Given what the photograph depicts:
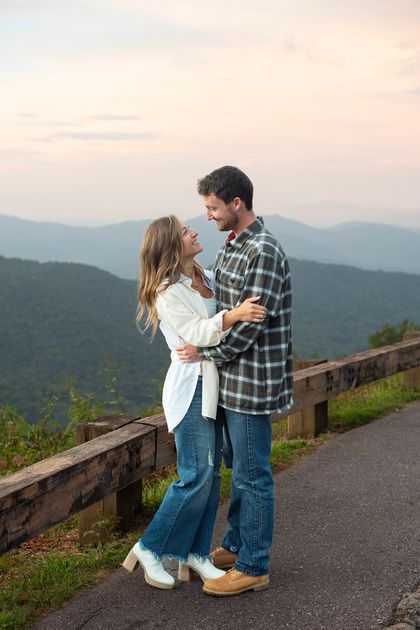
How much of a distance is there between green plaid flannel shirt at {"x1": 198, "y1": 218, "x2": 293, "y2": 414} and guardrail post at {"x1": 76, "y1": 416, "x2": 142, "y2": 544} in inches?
37.0

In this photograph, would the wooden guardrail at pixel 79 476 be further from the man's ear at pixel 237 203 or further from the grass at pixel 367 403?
the grass at pixel 367 403

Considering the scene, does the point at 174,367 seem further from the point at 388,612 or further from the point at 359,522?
the point at 359,522

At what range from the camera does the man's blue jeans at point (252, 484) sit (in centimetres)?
352

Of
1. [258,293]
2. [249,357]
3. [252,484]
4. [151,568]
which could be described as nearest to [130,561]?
[151,568]

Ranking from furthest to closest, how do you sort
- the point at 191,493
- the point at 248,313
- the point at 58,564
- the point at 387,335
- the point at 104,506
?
the point at 387,335, the point at 104,506, the point at 58,564, the point at 191,493, the point at 248,313

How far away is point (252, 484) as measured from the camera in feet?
11.7

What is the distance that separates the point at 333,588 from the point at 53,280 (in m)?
100

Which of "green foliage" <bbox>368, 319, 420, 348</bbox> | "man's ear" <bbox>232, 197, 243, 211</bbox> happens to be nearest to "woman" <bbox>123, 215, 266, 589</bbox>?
"man's ear" <bbox>232, 197, 243, 211</bbox>

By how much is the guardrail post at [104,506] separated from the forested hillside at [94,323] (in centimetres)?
3446

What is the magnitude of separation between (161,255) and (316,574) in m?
1.58

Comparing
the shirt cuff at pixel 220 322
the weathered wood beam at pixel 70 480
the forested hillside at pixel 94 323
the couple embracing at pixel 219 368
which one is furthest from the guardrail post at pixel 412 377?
the forested hillside at pixel 94 323

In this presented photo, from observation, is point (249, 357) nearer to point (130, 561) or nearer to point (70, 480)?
point (70, 480)

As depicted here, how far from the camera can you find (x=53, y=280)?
334 ft

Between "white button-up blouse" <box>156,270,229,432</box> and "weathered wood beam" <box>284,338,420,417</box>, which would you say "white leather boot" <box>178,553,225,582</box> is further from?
"weathered wood beam" <box>284,338,420,417</box>
